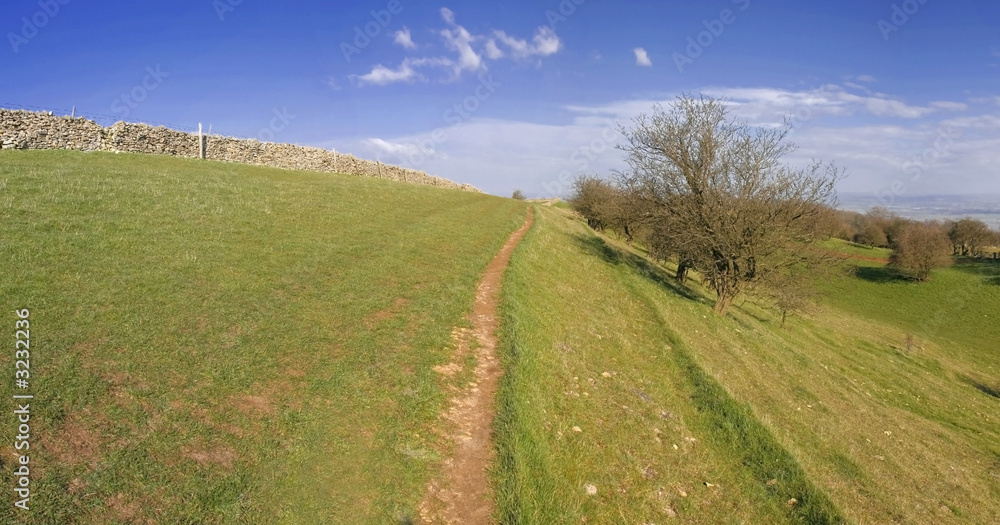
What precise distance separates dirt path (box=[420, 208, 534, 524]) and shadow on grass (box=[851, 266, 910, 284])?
207 feet

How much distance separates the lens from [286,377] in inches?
320

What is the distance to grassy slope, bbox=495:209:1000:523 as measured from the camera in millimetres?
8070

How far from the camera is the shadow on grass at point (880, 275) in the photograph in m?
58.8

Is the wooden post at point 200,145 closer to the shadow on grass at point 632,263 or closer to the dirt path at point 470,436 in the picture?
the shadow on grass at point 632,263

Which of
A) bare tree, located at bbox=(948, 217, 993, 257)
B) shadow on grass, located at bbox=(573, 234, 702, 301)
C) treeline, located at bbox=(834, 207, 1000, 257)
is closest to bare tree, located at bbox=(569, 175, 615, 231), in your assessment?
shadow on grass, located at bbox=(573, 234, 702, 301)

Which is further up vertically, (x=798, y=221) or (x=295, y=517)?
(x=798, y=221)

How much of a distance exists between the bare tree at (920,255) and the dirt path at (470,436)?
2571 inches

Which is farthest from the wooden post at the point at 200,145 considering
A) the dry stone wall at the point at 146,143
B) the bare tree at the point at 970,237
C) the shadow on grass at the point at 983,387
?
the bare tree at the point at 970,237

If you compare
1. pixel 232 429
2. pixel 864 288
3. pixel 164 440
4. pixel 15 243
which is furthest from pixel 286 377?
pixel 864 288

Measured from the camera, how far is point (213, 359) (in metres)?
8.01

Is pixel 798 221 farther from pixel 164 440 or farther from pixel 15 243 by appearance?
pixel 15 243

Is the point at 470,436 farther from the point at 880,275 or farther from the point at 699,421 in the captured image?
the point at 880,275

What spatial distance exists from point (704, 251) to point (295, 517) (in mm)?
22071

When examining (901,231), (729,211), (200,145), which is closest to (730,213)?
(729,211)
